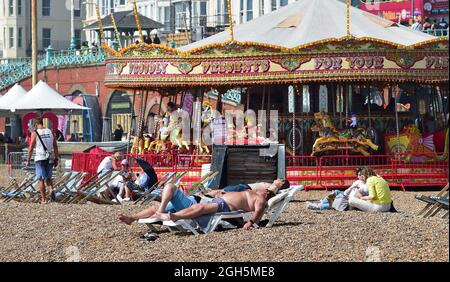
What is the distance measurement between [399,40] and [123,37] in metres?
39.2

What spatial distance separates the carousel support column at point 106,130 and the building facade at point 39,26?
22.9 metres

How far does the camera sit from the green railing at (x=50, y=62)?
66812 mm

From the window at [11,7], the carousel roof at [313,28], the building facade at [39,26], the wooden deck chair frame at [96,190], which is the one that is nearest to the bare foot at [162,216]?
the wooden deck chair frame at [96,190]

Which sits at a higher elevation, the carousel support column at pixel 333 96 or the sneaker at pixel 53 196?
the carousel support column at pixel 333 96

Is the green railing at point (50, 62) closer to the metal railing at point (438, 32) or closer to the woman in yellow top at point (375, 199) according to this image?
the metal railing at point (438, 32)

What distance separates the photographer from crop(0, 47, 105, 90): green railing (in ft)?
219

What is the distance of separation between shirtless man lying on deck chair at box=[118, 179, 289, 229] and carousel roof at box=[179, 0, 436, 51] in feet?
38.2

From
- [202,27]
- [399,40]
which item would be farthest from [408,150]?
[202,27]

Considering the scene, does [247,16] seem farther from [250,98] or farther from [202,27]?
[250,98]

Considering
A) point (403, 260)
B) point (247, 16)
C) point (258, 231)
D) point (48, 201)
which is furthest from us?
point (247, 16)

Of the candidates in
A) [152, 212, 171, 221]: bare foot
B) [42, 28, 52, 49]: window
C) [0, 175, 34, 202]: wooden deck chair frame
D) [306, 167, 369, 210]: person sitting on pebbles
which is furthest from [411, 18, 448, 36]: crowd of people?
[42, 28, 52, 49]: window

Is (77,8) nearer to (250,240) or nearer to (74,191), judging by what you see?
(74,191)
